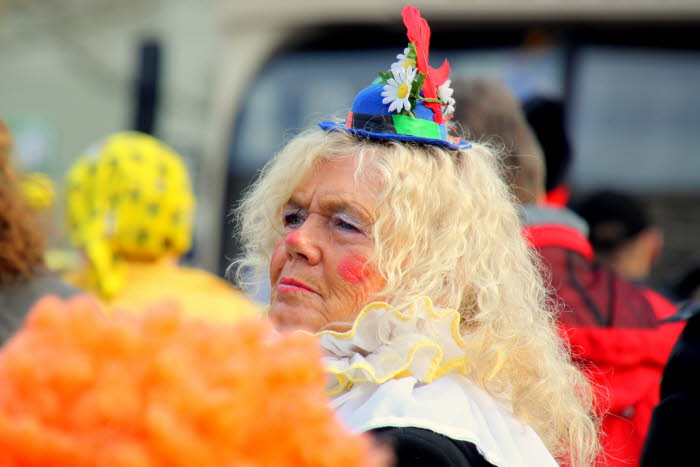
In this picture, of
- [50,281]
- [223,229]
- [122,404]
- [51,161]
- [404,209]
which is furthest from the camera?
[51,161]

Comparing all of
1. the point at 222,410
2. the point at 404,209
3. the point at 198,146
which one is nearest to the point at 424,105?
the point at 404,209

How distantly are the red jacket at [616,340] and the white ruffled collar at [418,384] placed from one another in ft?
2.59

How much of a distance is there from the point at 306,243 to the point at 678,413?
72cm

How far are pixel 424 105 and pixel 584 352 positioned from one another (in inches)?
34.9

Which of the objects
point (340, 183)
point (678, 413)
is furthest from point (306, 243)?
point (678, 413)

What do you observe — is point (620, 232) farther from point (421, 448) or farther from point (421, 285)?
point (421, 448)

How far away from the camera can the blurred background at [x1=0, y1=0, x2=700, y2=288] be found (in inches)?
309

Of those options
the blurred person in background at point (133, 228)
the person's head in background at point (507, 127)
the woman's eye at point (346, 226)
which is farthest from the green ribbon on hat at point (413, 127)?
the blurred person in background at point (133, 228)

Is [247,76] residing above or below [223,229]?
above

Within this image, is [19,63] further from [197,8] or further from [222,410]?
[222,410]

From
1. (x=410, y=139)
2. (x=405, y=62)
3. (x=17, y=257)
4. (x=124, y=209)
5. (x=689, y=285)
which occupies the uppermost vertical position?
(x=405, y=62)

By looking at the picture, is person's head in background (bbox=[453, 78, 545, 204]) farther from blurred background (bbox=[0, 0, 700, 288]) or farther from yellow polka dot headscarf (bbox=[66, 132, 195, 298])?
blurred background (bbox=[0, 0, 700, 288])

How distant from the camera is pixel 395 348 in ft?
5.38

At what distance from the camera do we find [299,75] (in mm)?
8852
